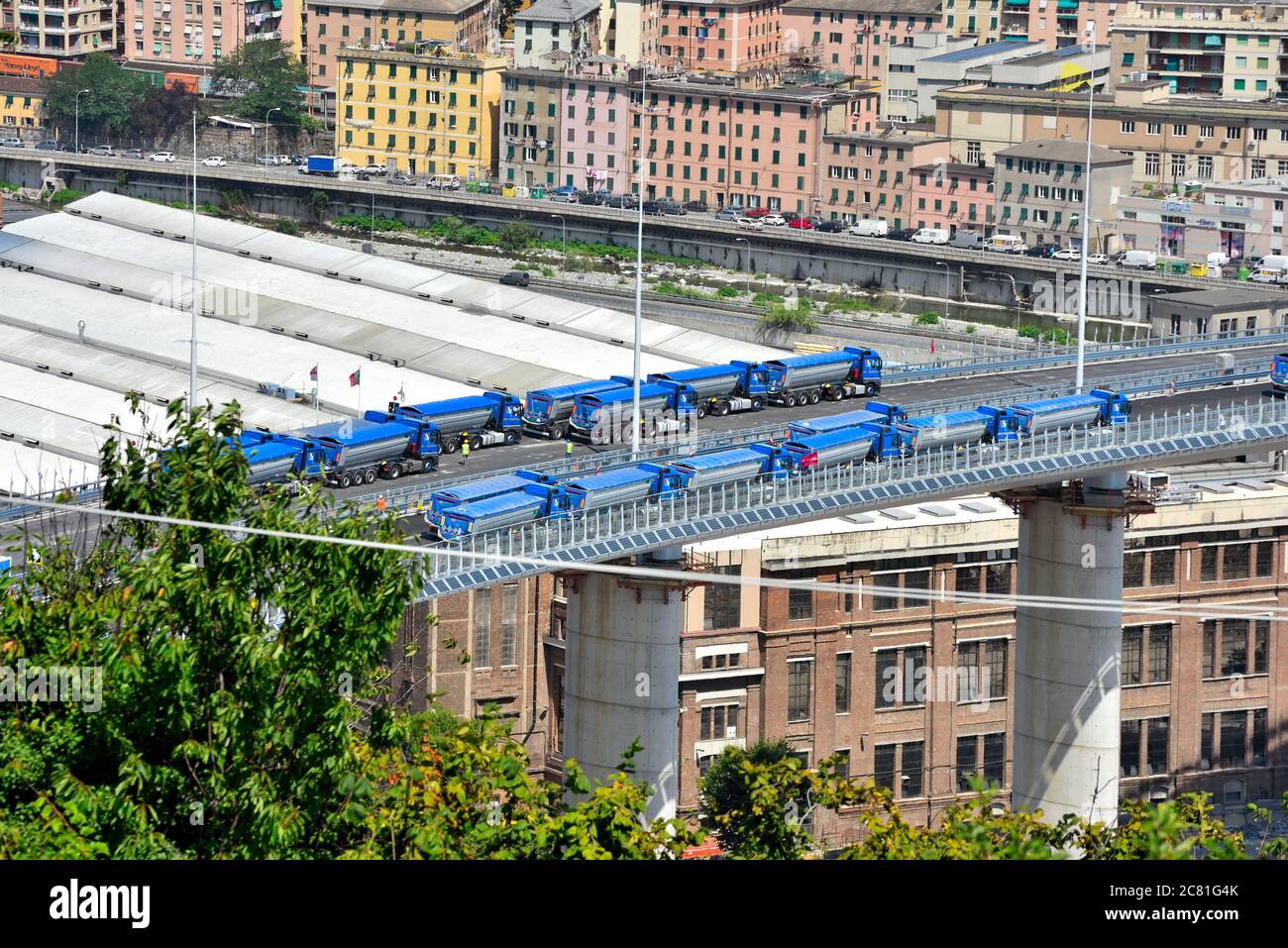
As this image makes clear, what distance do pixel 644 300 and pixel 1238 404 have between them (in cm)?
6440

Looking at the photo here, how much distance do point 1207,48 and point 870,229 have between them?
22.9m

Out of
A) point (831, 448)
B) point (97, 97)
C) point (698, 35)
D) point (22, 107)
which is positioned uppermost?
point (698, 35)

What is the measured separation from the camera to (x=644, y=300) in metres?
132

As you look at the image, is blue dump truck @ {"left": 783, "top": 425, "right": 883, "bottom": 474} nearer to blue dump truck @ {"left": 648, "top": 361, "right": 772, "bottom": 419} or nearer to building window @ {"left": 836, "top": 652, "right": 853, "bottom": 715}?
blue dump truck @ {"left": 648, "top": 361, "right": 772, "bottom": 419}

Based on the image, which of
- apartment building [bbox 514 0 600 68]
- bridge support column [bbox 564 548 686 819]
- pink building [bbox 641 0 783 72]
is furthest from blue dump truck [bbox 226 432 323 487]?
pink building [bbox 641 0 783 72]

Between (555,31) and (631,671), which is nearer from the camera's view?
(631,671)

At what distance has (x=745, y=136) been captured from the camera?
150625mm

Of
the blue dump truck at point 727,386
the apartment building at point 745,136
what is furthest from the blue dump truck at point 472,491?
the apartment building at point 745,136

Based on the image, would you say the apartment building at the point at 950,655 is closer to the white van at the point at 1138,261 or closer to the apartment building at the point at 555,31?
the white van at the point at 1138,261

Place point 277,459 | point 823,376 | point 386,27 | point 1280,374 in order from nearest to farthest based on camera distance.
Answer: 1. point 277,459
2. point 823,376
3. point 1280,374
4. point 386,27

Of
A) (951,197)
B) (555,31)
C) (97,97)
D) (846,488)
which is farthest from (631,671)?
(97,97)

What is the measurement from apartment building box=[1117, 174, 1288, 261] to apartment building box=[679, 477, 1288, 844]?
178 ft

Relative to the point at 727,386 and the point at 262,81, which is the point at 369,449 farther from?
the point at 262,81

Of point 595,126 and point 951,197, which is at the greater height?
point 595,126
